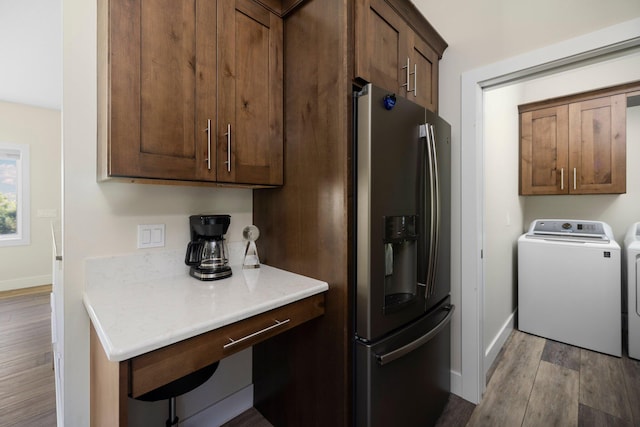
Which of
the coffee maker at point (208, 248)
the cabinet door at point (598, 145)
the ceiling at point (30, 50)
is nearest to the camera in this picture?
the coffee maker at point (208, 248)

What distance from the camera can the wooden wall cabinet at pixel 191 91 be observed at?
3.28ft

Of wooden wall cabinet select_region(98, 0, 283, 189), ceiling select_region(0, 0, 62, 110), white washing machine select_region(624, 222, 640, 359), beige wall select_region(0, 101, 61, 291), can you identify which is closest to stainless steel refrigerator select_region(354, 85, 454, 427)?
wooden wall cabinet select_region(98, 0, 283, 189)

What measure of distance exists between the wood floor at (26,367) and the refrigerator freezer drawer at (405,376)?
1.86 m

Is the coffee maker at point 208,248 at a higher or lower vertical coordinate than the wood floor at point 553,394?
higher

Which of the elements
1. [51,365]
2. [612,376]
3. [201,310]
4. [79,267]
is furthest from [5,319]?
[612,376]

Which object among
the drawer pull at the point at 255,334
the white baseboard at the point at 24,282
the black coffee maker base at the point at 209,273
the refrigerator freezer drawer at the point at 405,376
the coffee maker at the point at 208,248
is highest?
the coffee maker at the point at 208,248

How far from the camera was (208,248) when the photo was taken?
1.38 m

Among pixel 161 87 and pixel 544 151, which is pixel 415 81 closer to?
pixel 161 87

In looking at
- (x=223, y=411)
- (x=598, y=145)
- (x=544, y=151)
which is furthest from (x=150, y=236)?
(x=598, y=145)

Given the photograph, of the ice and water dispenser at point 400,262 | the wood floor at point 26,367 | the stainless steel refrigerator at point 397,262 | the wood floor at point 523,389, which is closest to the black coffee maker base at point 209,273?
the stainless steel refrigerator at point 397,262

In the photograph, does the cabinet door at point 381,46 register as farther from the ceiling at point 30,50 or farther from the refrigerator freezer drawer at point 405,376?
the ceiling at point 30,50

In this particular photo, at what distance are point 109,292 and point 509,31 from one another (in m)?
2.41

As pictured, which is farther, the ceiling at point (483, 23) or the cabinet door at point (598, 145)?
the cabinet door at point (598, 145)

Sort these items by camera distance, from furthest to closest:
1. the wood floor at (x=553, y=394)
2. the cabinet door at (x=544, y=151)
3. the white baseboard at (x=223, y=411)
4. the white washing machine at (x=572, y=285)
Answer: the cabinet door at (x=544, y=151) → the white washing machine at (x=572, y=285) → the wood floor at (x=553, y=394) → the white baseboard at (x=223, y=411)
